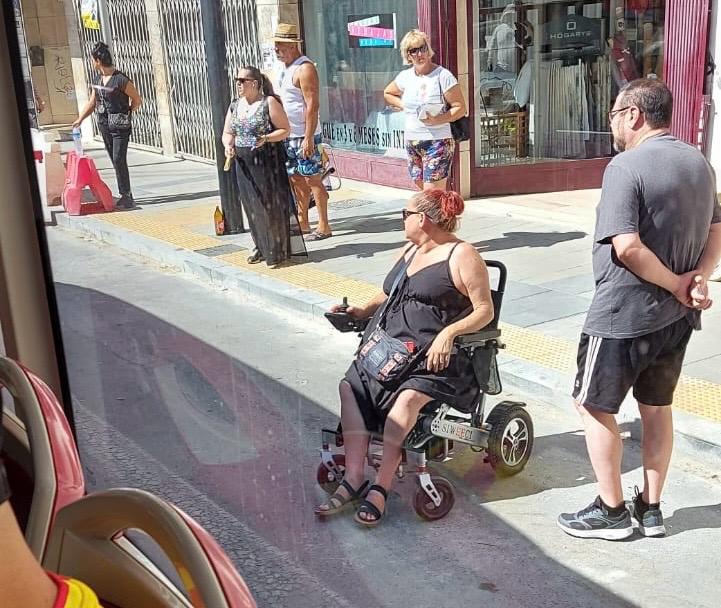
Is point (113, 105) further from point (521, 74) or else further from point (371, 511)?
point (521, 74)

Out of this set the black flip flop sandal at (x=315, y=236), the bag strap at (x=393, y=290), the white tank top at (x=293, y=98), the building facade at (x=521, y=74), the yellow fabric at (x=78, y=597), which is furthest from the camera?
the building facade at (x=521, y=74)

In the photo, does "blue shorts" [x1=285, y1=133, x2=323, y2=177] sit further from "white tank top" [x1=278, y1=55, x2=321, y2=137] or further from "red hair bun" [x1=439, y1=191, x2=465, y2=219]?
"red hair bun" [x1=439, y1=191, x2=465, y2=219]

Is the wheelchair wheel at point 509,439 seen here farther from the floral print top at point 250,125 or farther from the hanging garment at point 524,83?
the hanging garment at point 524,83

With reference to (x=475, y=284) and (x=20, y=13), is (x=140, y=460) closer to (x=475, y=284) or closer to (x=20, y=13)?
(x=475, y=284)

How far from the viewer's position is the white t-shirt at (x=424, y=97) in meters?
3.74

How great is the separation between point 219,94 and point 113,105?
→ 948 millimetres

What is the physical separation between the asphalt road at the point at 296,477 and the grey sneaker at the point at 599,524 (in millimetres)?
26

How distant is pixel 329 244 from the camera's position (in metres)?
4.80

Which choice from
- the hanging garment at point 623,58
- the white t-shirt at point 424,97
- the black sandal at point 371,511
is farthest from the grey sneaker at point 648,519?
the hanging garment at point 623,58

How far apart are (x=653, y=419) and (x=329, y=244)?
2.61 meters

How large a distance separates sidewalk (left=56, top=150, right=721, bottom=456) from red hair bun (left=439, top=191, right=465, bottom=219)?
537mm

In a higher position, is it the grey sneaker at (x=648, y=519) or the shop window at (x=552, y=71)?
the shop window at (x=552, y=71)

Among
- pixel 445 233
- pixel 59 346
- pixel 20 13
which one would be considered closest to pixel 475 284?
pixel 445 233

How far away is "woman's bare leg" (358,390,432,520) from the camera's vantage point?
2.64 meters
